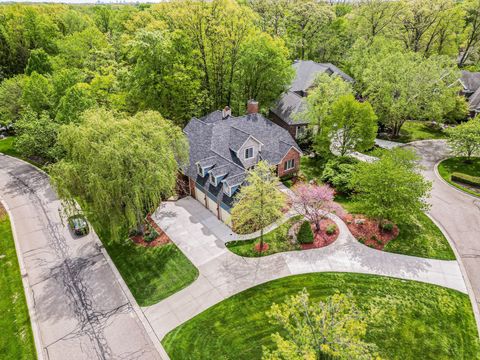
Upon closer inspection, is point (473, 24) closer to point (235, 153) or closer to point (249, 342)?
point (235, 153)

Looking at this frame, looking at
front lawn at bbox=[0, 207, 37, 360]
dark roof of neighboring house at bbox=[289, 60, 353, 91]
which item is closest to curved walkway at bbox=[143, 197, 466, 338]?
front lawn at bbox=[0, 207, 37, 360]

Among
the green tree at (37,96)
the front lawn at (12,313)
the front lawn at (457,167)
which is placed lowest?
the front lawn at (12,313)

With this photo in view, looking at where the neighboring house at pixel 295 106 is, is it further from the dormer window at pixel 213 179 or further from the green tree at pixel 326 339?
the green tree at pixel 326 339

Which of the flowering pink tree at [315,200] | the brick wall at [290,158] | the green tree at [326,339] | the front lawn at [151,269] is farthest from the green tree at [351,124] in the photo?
the green tree at [326,339]

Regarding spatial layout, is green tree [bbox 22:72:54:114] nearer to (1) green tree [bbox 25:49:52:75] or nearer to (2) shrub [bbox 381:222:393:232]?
(1) green tree [bbox 25:49:52:75]

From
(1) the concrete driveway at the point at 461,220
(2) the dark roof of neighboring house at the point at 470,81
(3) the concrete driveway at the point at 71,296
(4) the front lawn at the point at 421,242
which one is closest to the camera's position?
A: (3) the concrete driveway at the point at 71,296

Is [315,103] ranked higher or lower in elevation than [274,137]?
higher

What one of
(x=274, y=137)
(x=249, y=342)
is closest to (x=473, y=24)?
(x=274, y=137)
